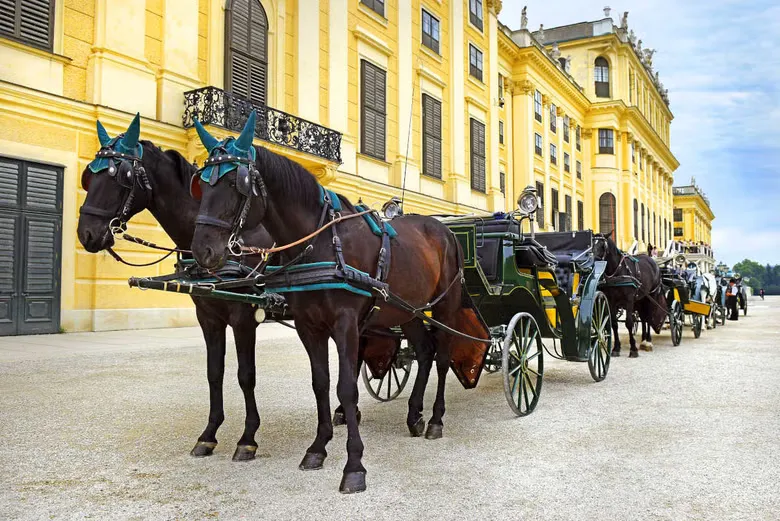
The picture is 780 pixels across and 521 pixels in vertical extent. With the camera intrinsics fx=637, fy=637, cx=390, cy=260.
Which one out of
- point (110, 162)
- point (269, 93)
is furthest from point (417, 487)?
point (269, 93)

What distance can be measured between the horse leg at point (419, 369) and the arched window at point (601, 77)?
43288 millimetres

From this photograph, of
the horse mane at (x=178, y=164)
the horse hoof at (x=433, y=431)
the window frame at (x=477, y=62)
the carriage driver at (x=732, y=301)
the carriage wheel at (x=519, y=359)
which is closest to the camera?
the horse mane at (x=178, y=164)

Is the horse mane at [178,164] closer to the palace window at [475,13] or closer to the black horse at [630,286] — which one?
the black horse at [630,286]

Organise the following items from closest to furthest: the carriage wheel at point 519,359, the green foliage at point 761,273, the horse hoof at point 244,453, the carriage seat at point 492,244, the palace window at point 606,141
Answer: the horse hoof at point 244,453 < the carriage wheel at point 519,359 < the carriage seat at point 492,244 < the palace window at point 606,141 < the green foliage at point 761,273

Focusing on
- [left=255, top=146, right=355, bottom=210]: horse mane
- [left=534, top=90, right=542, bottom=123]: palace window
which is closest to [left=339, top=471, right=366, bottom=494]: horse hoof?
[left=255, top=146, right=355, bottom=210]: horse mane

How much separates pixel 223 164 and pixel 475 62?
74.8 feet

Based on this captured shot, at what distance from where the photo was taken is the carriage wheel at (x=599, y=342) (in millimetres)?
7230

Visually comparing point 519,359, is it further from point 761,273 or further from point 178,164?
point 761,273

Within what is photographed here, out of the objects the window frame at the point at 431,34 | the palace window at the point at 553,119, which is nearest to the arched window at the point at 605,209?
the palace window at the point at 553,119

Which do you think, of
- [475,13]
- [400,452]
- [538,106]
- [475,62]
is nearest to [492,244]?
[400,452]

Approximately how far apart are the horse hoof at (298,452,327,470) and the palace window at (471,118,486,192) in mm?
20855

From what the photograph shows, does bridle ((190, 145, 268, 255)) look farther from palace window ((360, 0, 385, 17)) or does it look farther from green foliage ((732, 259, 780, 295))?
green foliage ((732, 259, 780, 295))

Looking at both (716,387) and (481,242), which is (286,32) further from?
(716,387)

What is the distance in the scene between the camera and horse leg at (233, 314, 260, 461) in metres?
4.07
